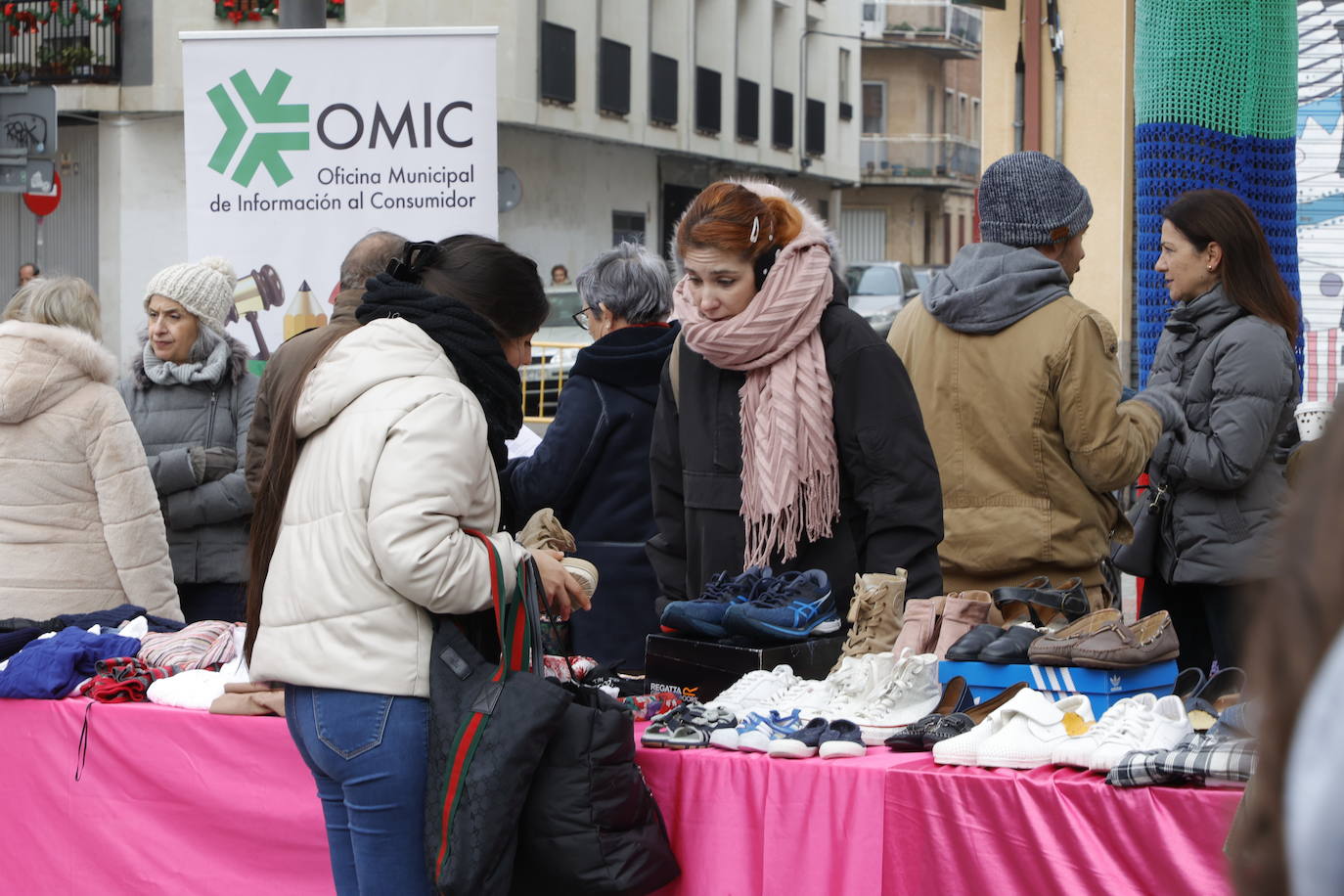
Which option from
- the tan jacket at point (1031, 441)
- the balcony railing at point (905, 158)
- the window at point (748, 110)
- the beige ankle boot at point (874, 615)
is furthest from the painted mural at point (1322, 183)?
the balcony railing at point (905, 158)

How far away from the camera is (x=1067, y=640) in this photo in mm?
2918

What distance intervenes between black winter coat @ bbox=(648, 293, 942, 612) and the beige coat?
1.52 m

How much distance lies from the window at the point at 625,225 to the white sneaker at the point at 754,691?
24.2m

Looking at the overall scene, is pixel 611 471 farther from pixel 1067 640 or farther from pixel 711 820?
pixel 1067 640

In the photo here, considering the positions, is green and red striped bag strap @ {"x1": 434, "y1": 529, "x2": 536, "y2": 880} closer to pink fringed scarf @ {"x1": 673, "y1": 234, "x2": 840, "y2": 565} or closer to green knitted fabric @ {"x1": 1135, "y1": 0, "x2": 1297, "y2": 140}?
pink fringed scarf @ {"x1": 673, "y1": 234, "x2": 840, "y2": 565}

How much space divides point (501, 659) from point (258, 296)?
348 centimetres

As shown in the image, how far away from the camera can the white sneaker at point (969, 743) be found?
109 inches

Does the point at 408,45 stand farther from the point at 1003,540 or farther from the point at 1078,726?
the point at 1078,726

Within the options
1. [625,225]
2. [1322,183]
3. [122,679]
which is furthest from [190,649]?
[625,225]

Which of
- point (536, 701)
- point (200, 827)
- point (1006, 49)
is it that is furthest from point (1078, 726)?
point (1006, 49)

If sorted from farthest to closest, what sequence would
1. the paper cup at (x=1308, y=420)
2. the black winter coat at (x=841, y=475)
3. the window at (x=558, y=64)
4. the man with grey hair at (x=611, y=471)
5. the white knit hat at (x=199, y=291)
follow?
1. the window at (x=558, y=64)
2. the white knit hat at (x=199, y=291)
3. the man with grey hair at (x=611, y=471)
4. the paper cup at (x=1308, y=420)
5. the black winter coat at (x=841, y=475)

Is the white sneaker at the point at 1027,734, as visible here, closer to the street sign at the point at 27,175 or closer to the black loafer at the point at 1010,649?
the black loafer at the point at 1010,649

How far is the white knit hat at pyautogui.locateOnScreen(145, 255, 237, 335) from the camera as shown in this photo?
5137mm

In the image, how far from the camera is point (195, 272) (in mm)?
5191
